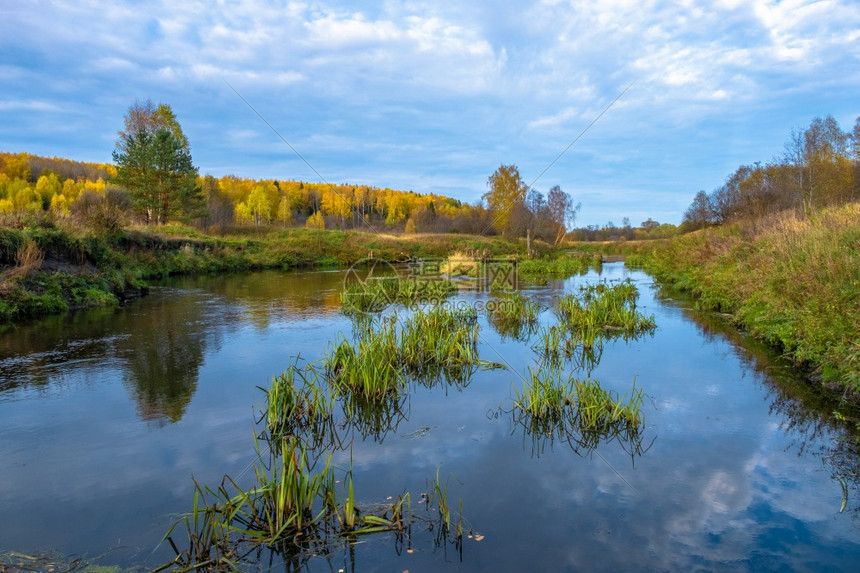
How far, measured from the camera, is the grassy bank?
686 centimetres

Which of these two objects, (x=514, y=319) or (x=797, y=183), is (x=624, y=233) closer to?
(x=797, y=183)

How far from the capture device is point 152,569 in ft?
11.2

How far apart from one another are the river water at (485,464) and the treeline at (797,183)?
2225 centimetres

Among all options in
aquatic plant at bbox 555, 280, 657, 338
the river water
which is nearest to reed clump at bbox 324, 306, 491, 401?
the river water

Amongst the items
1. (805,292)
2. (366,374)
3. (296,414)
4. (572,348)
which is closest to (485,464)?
(366,374)

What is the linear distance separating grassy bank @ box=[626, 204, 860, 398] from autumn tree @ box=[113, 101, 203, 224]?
38.1 m

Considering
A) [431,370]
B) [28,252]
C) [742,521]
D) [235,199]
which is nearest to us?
[742,521]

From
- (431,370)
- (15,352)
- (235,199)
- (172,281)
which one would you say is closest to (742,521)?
(431,370)

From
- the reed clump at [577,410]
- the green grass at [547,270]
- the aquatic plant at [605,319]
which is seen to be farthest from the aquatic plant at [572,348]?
the green grass at [547,270]

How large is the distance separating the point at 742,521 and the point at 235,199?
105278 millimetres

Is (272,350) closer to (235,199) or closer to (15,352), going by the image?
(15,352)

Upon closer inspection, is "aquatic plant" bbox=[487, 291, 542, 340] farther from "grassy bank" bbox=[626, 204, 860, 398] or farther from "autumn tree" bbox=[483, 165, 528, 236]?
"autumn tree" bbox=[483, 165, 528, 236]

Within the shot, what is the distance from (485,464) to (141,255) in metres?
24.5

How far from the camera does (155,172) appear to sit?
38.9m
